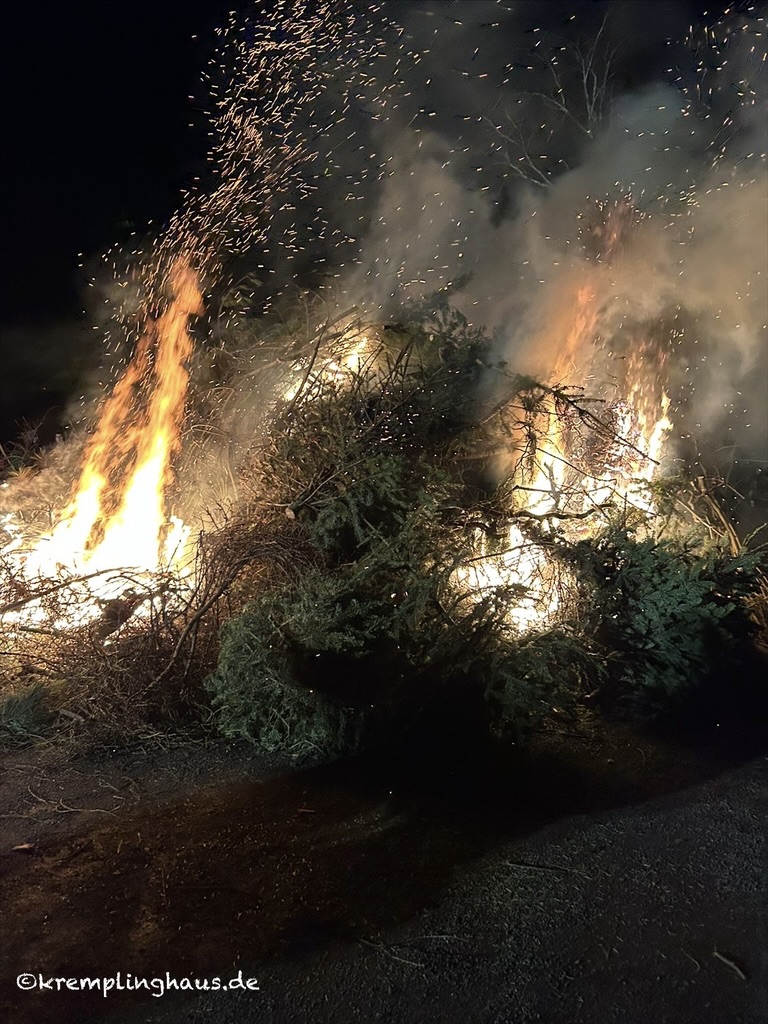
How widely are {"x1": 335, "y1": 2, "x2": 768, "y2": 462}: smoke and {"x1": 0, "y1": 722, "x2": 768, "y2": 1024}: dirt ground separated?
162 inches

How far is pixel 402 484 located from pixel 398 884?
2958 millimetres

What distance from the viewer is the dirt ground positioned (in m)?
2.80

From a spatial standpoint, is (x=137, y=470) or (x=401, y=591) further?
(x=137, y=470)

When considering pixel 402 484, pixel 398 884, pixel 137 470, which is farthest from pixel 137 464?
pixel 398 884

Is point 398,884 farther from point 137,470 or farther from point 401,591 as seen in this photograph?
point 137,470

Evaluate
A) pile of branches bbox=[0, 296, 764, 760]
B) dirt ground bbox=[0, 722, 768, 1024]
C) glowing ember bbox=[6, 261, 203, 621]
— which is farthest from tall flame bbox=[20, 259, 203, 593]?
dirt ground bbox=[0, 722, 768, 1024]

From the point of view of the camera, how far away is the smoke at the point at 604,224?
7484 millimetres

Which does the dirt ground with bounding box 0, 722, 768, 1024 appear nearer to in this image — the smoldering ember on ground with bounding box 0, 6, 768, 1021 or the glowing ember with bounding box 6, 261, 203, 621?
the smoldering ember on ground with bounding box 0, 6, 768, 1021

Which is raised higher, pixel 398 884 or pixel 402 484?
pixel 402 484

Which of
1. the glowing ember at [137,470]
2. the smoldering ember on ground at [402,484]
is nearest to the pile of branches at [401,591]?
the smoldering ember on ground at [402,484]

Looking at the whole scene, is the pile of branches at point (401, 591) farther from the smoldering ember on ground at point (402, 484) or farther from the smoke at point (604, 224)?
the smoke at point (604, 224)

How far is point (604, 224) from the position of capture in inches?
315

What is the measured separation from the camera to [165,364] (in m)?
7.35

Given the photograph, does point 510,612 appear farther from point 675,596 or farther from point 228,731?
point 228,731
